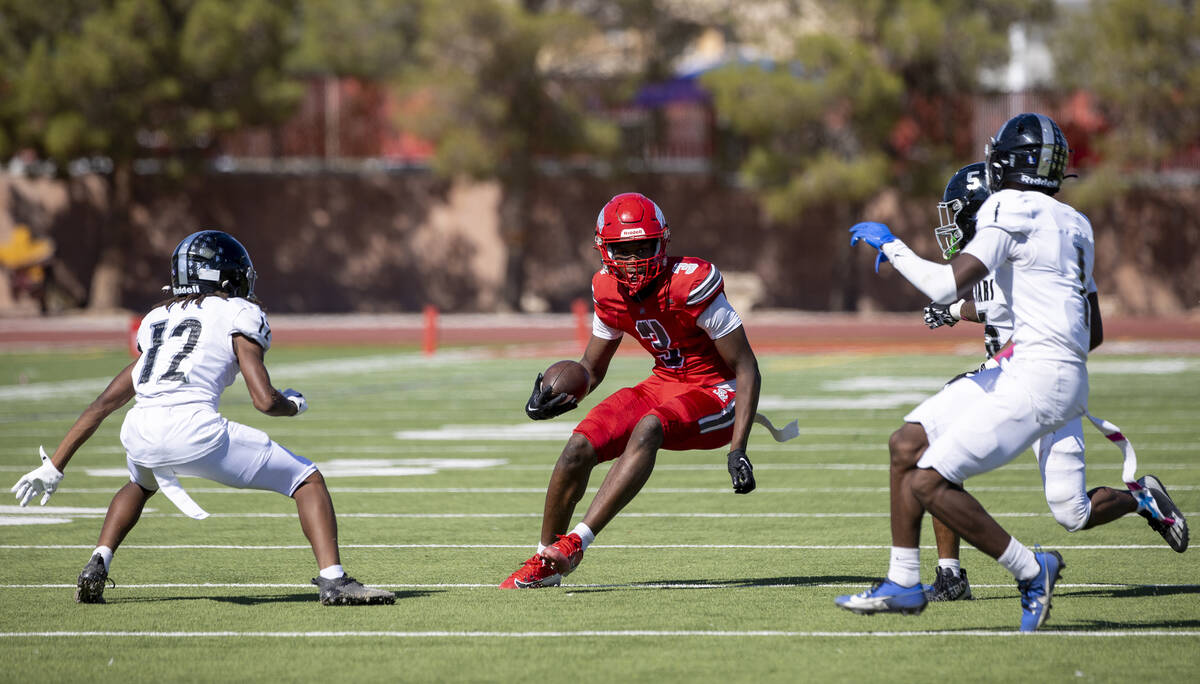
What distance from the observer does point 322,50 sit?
41000mm

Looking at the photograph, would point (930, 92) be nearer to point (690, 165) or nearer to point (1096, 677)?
point (690, 165)

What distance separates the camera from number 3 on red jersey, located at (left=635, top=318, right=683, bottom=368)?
7.16 metres

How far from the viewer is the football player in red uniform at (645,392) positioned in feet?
22.6

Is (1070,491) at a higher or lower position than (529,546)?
higher

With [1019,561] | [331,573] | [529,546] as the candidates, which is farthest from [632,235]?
[1019,561]

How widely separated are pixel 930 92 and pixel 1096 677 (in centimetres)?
2923

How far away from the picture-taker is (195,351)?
262 inches

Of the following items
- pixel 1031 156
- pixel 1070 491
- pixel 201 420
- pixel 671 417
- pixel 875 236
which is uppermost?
pixel 1031 156

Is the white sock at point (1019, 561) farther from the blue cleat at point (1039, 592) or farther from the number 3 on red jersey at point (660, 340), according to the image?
the number 3 on red jersey at point (660, 340)

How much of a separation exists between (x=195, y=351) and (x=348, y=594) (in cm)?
120

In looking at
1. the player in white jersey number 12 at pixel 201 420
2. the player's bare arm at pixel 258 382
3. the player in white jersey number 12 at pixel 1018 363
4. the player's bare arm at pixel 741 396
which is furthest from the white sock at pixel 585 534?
the player in white jersey number 12 at pixel 1018 363

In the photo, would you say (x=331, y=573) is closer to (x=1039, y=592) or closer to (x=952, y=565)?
(x=952, y=565)

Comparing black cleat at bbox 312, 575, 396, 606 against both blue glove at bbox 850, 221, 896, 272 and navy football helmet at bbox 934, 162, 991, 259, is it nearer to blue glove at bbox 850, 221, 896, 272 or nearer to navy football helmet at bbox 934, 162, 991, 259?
blue glove at bbox 850, 221, 896, 272

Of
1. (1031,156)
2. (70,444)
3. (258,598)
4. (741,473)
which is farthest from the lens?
(258,598)
